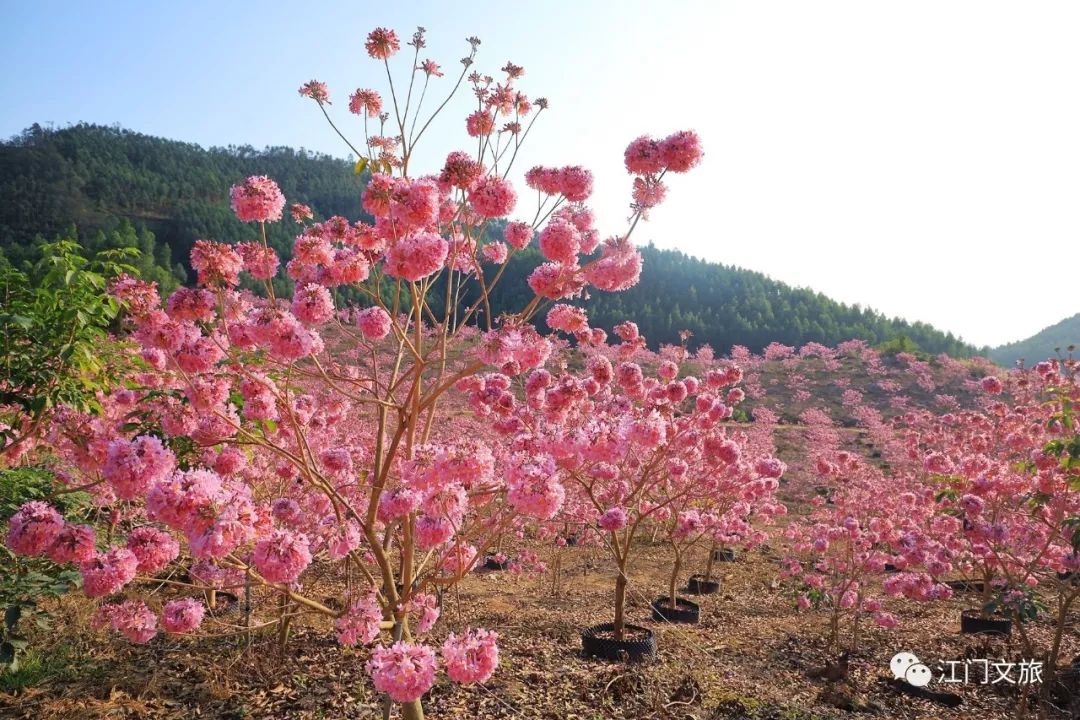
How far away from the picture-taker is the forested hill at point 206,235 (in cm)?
6044

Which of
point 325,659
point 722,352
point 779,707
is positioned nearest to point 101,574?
point 325,659

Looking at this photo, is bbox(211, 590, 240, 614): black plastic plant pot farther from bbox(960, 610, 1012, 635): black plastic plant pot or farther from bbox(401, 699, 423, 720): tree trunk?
bbox(960, 610, 1012, 635): black plastic plant pot

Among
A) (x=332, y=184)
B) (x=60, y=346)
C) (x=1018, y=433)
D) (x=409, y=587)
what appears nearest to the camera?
(x=409, y=587)

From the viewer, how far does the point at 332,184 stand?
102 metres

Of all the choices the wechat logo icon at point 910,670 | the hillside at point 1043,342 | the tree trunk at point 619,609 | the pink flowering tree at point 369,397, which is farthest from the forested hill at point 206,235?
the pink flowering tree at point 369,397

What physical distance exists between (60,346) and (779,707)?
5.92 m

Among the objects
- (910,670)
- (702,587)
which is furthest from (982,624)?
(702,587)

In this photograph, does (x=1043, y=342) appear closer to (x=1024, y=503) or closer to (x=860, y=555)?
(x=1024, y=503)

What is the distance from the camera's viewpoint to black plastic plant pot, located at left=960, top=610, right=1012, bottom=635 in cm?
746

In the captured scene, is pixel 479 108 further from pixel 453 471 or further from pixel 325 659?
pixel 325 659

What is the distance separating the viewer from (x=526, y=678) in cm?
537

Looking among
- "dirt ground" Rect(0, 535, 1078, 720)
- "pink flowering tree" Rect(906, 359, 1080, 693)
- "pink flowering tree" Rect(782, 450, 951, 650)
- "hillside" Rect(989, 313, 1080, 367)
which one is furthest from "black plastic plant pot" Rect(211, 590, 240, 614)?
"hillside" Rect(989, 313, 1080, 367)

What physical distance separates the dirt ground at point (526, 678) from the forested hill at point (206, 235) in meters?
45.8

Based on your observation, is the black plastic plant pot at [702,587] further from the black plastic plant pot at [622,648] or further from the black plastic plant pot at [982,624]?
the black plastic plant pot at [622,648]
